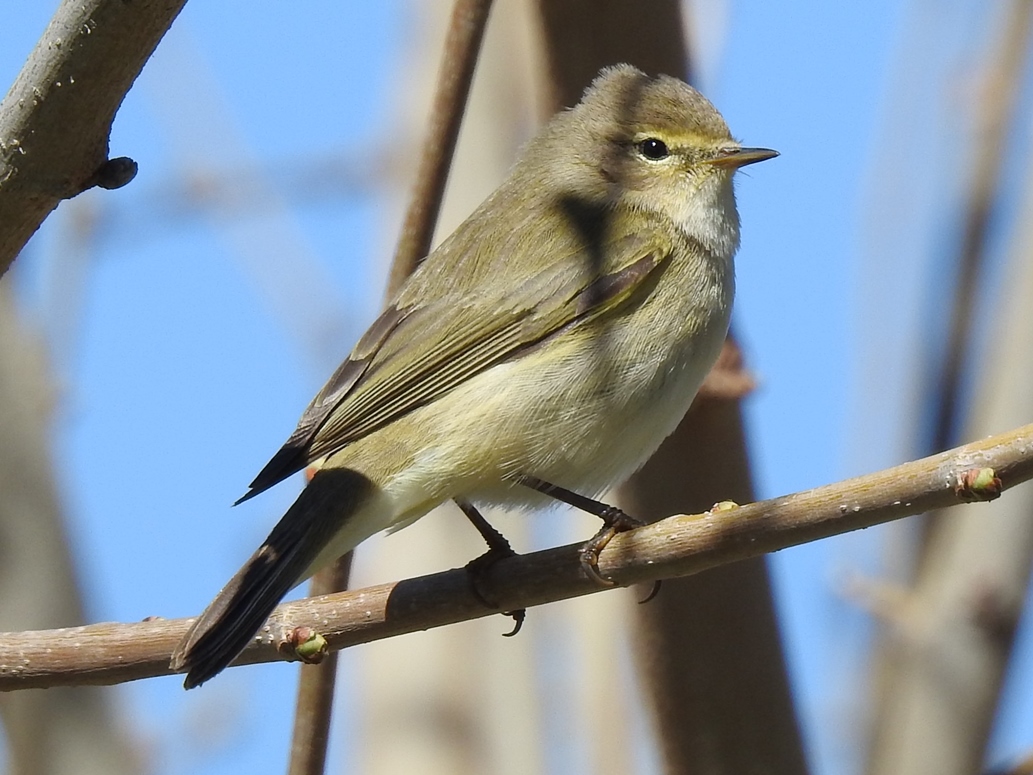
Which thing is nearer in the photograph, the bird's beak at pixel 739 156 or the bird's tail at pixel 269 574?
the bird's tail at pixel 269 574

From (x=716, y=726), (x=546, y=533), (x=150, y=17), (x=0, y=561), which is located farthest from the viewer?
(x=546, y=533)

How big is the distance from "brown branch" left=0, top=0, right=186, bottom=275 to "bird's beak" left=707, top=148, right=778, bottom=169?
6.55 feet

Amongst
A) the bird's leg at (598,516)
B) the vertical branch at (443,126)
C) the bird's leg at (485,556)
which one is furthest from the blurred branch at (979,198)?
the vertical branch at (443,126)

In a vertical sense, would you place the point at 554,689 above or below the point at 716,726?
below

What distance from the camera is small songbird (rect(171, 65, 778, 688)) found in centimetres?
300

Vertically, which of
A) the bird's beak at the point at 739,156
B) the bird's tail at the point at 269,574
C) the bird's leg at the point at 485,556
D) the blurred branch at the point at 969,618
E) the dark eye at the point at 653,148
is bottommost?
the blurred branch at the point at 969,618

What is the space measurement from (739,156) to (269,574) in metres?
1.73

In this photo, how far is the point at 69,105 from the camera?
5.99ft

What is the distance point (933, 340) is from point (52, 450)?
2385 mm

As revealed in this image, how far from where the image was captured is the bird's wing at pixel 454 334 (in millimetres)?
3113

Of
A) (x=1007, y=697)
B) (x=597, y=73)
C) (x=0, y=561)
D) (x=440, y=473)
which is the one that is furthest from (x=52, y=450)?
(x=1007, y=697)

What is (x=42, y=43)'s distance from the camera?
180 centimetres

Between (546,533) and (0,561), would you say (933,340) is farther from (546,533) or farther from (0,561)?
(0,561)

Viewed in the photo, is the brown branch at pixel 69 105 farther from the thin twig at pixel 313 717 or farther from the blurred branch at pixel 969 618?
the blurred branch at pixel 969 618
